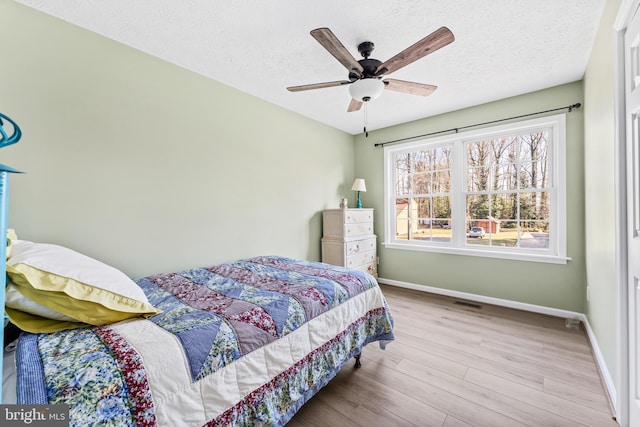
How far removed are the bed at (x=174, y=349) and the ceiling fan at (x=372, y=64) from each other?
149cm

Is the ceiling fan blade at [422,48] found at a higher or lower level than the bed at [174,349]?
higher

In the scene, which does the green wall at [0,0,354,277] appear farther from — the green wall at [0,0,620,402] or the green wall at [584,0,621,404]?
the green wall at [584,0,621,404]

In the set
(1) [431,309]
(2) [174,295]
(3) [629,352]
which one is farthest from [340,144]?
(3) [629,352]

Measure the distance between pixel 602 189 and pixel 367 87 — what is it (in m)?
1.85

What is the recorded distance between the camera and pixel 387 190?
14.0 ft

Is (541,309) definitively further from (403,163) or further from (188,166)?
(188,166)

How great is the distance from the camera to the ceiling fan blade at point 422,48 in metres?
1.52

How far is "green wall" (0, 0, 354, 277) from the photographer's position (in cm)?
175

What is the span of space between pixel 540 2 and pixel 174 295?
2954mm

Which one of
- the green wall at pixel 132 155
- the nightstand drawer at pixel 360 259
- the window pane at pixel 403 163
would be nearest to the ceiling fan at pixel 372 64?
the green wall at pixel 132 155

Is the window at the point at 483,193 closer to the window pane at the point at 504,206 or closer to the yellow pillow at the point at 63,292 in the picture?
the window pane at the point at 504,206

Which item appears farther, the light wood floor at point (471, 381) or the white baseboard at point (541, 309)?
the white baseboard at point (541, 309)

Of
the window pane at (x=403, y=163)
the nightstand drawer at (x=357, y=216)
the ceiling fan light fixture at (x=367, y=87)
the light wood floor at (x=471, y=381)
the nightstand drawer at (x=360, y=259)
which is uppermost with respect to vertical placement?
the ceiling fan light fixture at (x=367, y=87)

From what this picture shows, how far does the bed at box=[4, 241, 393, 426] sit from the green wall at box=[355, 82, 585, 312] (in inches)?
94.2
